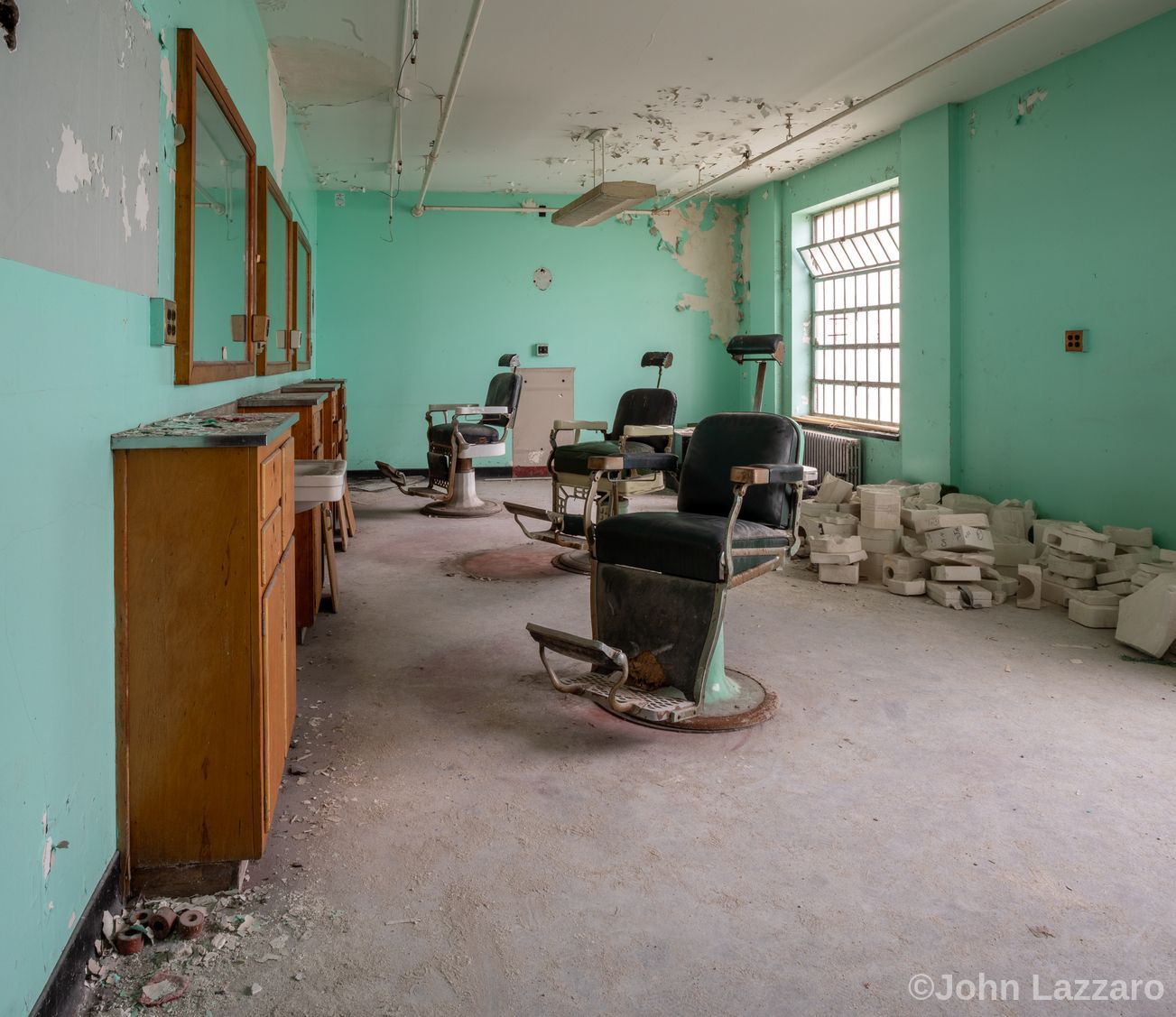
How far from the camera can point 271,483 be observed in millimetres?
2104

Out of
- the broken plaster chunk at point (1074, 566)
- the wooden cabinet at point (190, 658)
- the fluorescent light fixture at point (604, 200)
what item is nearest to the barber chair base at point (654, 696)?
the wooden cabinet at point (190, 658)

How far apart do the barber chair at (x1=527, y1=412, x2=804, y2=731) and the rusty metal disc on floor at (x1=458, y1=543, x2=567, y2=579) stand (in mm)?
1972

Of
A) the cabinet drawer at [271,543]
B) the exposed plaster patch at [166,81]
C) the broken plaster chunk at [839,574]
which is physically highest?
the exposed plaster patch at [166,81]

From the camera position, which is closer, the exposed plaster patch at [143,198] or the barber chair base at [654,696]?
the exposed plaster patch at [143,198]

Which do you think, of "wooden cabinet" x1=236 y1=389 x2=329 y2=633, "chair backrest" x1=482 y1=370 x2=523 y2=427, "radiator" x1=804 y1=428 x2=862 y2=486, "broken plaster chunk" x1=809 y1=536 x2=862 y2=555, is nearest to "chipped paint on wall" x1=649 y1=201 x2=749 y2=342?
"radiator" x1=804 y1=428 x2=862 y2=486

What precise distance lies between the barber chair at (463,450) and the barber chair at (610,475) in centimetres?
136

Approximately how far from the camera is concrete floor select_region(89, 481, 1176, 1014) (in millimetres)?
1626

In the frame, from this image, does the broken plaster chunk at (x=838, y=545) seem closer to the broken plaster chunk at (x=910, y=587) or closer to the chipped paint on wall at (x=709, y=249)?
the broken plaster chunk at (x=910, y=587)

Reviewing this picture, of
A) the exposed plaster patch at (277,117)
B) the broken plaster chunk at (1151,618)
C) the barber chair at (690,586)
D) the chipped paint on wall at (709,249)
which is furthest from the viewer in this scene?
the chipped paint on wall at (709,249)

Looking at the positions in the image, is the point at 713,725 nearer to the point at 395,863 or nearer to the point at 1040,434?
the point at 395,863

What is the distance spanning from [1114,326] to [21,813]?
17.7 feet

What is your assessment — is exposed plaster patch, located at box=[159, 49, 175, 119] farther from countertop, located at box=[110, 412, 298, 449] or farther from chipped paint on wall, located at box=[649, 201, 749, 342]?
chipped paint on wall, located at box=[649, 201, 749, 342]

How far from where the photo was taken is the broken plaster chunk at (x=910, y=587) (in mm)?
4637

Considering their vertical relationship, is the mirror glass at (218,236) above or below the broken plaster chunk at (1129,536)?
above
